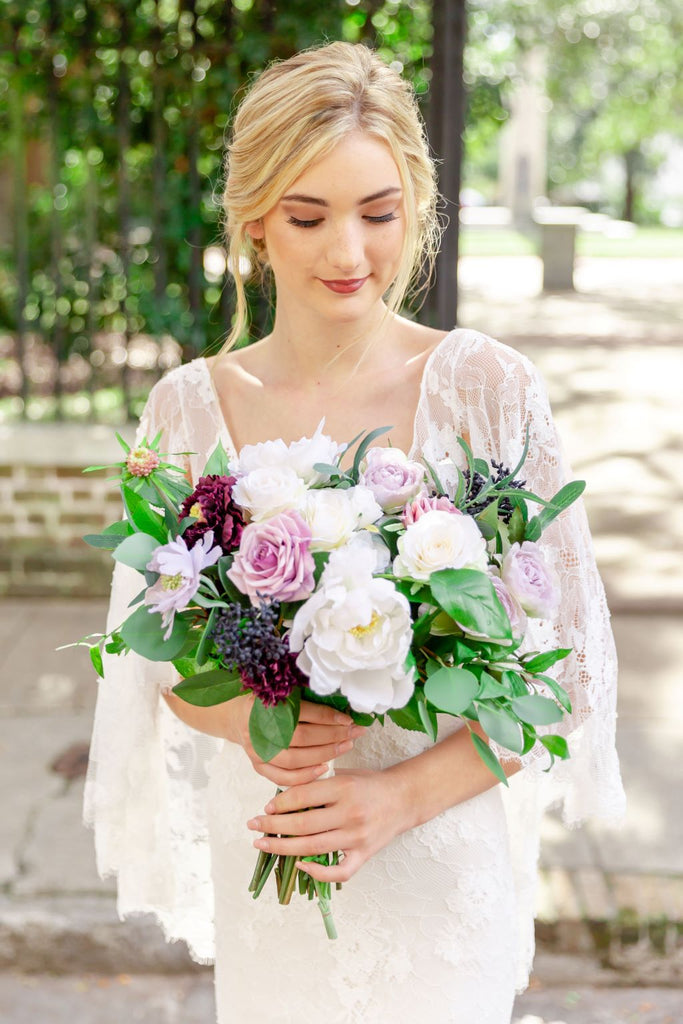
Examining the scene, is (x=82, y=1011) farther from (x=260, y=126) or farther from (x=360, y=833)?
Answer: (x=260, y=126)

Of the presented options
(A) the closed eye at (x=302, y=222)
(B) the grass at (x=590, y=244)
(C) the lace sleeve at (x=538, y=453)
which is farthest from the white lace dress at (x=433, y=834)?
(B) the grass at (x=590, y=244)

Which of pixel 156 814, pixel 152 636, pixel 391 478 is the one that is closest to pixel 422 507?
pixel 391 478

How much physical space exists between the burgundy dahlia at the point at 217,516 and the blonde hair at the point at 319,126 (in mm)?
604

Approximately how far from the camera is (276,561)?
4.72 ft

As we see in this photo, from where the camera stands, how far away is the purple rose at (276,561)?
1433 mm

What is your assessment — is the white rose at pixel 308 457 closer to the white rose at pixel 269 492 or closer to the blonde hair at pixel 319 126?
the white rose at pixel 269 492

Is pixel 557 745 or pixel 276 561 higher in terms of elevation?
pixel 276 561

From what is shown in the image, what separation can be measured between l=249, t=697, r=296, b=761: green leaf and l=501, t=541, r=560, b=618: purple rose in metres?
0.33

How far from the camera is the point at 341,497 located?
1505 mm

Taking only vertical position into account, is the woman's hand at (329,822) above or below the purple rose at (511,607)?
below

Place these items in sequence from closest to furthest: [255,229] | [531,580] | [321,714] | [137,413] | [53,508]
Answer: [531,580] → [321,714] → [255,229] → [53,508] → [137,413]

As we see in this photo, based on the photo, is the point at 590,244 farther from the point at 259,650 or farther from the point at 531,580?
the point at 259,650

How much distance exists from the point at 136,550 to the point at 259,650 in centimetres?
23

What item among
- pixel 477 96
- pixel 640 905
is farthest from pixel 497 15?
pixel 640 905
